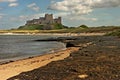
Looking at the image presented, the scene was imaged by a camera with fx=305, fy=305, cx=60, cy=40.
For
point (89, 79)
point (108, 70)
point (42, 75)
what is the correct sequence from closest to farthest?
point (89, 79) < point (42, 75) < point (108, 70)

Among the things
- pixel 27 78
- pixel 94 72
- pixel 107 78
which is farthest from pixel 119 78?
pixel 27 78

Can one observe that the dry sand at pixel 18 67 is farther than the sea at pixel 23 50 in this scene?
No

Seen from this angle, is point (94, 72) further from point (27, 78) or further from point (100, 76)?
point (27, 78)

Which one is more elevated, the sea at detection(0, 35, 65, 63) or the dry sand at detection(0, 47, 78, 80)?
the dry sand at detection(0, 47, 78, 80)

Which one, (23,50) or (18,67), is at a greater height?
(18,67)

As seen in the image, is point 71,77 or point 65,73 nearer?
point 71,77

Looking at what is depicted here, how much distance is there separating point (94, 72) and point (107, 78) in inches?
71.9

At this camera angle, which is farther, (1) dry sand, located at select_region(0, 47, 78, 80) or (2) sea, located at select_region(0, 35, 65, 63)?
(2) sea, located at select_region(0, 35, 65, 63)

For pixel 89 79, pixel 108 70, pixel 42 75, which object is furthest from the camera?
pixel 108 70

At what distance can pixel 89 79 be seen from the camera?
16.3m

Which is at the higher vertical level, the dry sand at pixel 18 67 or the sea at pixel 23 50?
the dry sand at pixel 18 67

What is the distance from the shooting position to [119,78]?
16359 millimetres

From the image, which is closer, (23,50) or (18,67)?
(18,67)

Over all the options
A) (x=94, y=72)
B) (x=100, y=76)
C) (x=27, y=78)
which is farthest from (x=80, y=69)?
(x=27, y=78)
